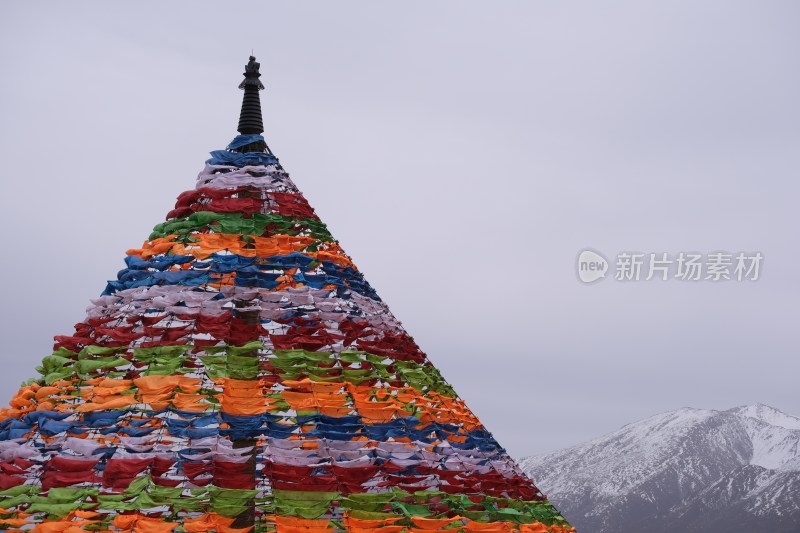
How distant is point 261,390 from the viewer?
15.3 m

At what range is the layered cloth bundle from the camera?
14.1 metres

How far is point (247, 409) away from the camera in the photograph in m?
14.8

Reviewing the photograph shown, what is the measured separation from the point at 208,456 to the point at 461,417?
17.8 feet

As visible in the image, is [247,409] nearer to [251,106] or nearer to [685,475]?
[251,106]

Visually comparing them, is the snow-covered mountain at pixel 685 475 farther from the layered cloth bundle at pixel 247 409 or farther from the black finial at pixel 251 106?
the layered cloth bundle at pixel 247 409

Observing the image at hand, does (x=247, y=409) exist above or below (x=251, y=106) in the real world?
below

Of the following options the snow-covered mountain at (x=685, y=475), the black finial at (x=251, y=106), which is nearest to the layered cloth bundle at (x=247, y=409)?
the black finial at (x=251, y=106)

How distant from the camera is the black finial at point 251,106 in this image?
66.3ft

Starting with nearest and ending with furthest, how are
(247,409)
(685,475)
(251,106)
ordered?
(247,409) < (251,106) < (685,475)

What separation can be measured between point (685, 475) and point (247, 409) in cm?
8135

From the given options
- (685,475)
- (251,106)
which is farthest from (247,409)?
(685,475)

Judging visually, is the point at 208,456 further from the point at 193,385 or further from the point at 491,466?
the point at 491,466

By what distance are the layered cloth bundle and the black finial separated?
6.11 ft

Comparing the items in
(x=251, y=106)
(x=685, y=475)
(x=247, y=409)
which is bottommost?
(x=247, y=409)
